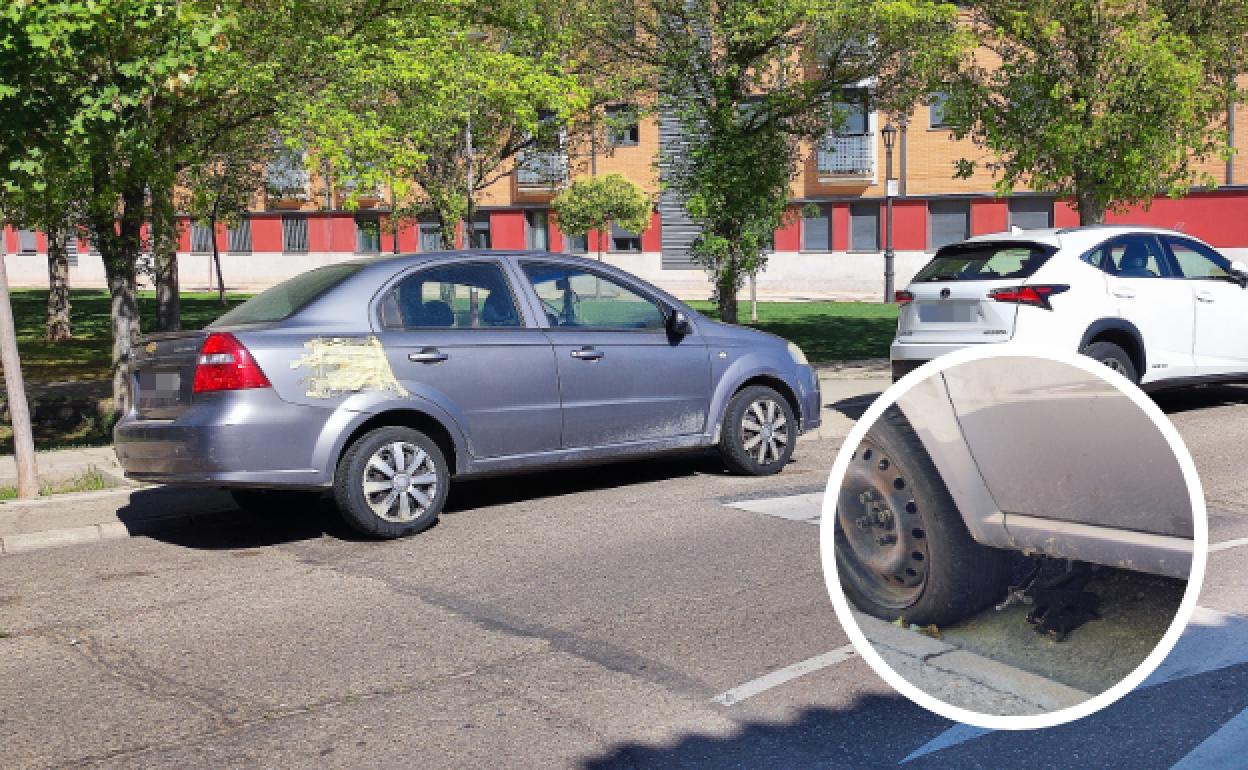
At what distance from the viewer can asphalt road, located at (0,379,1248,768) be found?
14.3ft

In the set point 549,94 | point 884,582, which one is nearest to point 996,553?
point 884,582

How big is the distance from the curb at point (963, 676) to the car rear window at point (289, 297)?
6.42 metres

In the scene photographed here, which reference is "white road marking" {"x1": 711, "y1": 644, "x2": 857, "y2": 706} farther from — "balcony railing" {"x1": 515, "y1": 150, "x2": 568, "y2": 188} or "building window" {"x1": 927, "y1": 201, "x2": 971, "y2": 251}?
"building window" {"x1": 927, "y1": 201, "x2": 971, "y2": 251}

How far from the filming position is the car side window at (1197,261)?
11.8 meters

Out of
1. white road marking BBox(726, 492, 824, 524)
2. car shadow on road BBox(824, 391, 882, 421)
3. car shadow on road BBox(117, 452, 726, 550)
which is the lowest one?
car shadow on road BBox(117, 452, 726, 550)

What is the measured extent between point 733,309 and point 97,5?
10.5 meters

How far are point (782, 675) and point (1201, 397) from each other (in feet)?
34.1

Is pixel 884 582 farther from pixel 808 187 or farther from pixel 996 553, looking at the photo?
pixel 808 187

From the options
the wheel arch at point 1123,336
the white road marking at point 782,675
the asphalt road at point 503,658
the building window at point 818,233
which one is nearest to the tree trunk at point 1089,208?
the wheel arch at point 1123,336

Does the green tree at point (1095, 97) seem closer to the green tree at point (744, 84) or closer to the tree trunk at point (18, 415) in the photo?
the green tree at point (744, 84)

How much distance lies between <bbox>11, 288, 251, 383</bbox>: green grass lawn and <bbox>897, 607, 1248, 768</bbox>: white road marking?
55.7 ft

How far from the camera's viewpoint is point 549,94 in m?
15.2

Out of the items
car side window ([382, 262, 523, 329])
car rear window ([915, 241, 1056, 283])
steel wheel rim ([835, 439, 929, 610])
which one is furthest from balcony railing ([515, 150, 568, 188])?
steel wheel rim ([835, 439, 929, 610])

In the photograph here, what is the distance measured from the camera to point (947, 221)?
43438 mm
